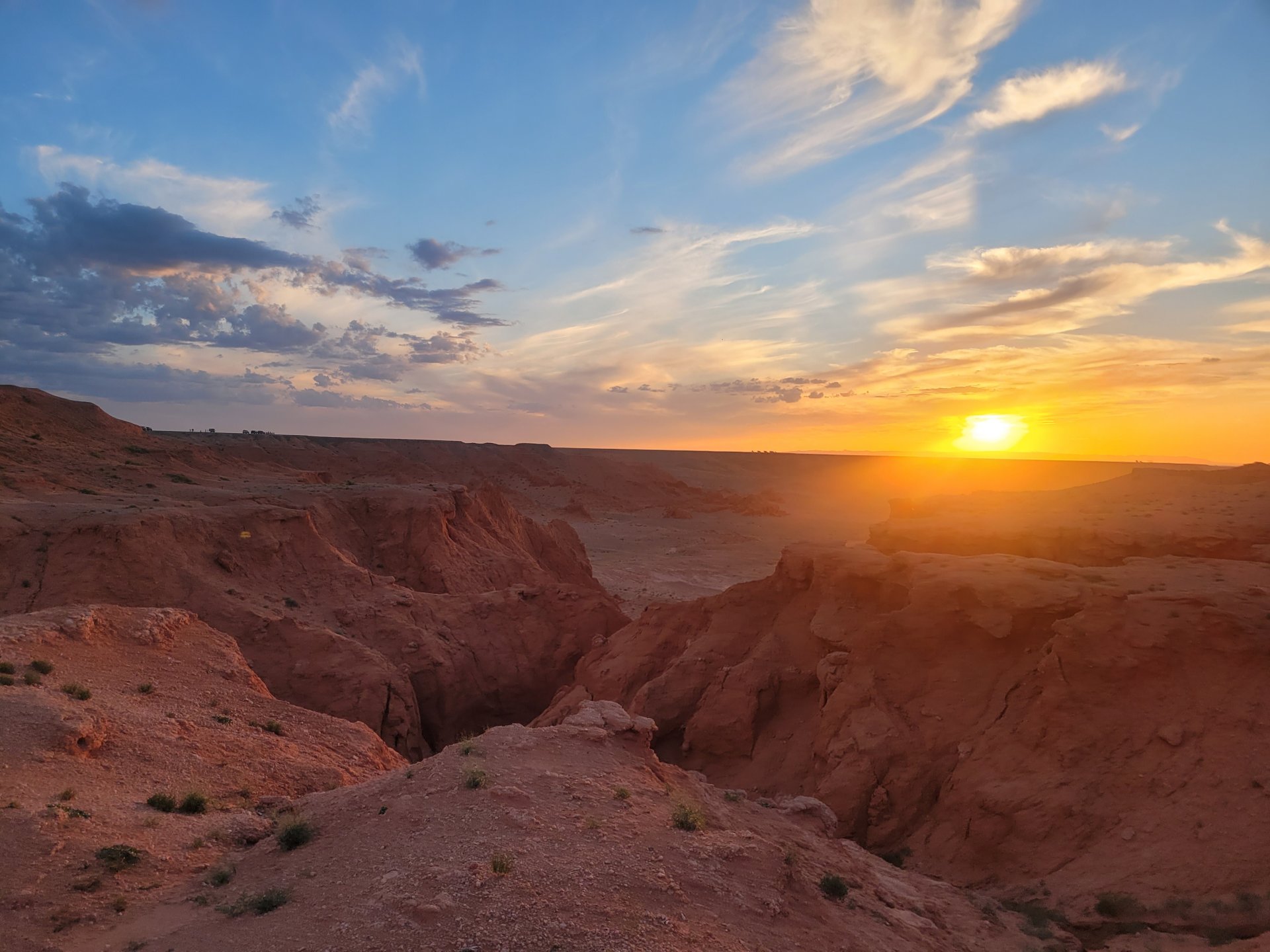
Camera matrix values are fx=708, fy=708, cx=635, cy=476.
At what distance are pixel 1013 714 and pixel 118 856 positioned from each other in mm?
11503

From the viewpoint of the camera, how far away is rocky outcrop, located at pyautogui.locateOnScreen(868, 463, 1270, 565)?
45.0ft

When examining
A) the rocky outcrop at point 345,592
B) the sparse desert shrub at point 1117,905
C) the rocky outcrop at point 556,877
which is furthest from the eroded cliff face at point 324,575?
the sparse desert shrub at point 1117,905

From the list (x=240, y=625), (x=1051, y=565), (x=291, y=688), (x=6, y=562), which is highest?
(x=1051, y=565)

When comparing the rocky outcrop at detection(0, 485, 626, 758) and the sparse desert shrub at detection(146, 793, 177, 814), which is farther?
the rocky outcrop at detection(0, 485, 626, 758)

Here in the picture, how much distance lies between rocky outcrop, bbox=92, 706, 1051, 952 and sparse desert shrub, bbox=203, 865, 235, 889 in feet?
0.39

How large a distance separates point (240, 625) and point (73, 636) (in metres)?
4.41

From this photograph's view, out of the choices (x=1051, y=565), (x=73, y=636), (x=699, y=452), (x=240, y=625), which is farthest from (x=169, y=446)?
(x=699, y=452)

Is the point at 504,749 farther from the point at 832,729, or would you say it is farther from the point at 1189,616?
the point at 1189,616

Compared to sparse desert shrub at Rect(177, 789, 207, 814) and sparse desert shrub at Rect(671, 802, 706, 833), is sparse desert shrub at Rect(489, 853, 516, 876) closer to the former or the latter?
sparse desert shrub at Rect(671, 802, 706, 833)

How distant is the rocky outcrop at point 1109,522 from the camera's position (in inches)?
540

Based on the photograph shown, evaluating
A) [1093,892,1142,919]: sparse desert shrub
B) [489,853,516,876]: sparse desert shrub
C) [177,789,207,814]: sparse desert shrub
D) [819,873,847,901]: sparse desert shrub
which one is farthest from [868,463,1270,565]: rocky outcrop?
[177,789,207,814]: sparse desert shrub

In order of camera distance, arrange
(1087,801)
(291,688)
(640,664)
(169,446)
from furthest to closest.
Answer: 1. (169,446)
2. (640,664)
3. (291,688)
4. (1087,801)

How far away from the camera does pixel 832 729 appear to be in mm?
12164

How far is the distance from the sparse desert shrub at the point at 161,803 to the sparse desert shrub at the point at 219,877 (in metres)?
1.55
